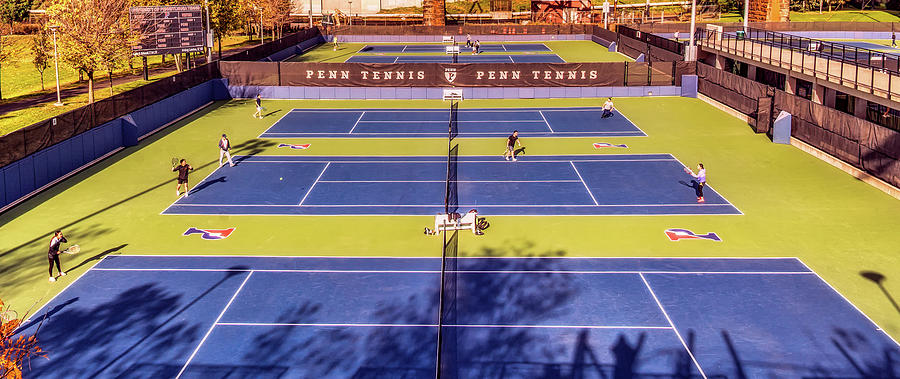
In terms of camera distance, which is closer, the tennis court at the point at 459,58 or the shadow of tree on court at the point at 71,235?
the shadow of tree on court at the point at 71,235

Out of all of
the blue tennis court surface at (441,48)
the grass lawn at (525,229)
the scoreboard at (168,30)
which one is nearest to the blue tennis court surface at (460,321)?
the grass lawn at (525,229)

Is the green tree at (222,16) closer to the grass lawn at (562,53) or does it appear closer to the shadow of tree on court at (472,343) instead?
the grass lawn at (562,53)

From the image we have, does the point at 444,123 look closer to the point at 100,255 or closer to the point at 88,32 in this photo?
the point at 88,32

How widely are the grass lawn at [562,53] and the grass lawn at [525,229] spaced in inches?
1591

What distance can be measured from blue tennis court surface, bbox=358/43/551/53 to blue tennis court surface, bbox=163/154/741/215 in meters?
53.9

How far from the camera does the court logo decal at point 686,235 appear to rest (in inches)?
957

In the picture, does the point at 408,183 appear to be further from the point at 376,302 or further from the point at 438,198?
the point at 376,302

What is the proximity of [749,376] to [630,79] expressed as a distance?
40302 millimetres

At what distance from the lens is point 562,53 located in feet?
267

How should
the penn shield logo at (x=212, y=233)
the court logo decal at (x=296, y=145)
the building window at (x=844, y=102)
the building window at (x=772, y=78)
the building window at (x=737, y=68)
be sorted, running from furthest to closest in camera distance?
the building window at (x=737, y=68) < the building window at (x=772, y=78) < the building window at (x=844, y=102) < the court logo decal at (x=296, y=145) < the penn shield logo at (x=212, y=233)

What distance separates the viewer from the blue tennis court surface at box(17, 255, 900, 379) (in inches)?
642

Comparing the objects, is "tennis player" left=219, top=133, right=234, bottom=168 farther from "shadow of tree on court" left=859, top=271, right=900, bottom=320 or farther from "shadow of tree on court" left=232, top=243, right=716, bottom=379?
"shadow of tree on court" left=859, top=271, right=900, bottom=320

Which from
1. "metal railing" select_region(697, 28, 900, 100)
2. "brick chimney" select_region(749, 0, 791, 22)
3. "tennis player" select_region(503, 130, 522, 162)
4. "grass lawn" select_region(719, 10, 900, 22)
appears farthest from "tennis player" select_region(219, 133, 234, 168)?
"grass lawn" select_region(719, 10, 900, 22)

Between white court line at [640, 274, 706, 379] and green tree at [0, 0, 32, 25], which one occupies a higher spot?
green tree at [0, 0, 32, 25]
